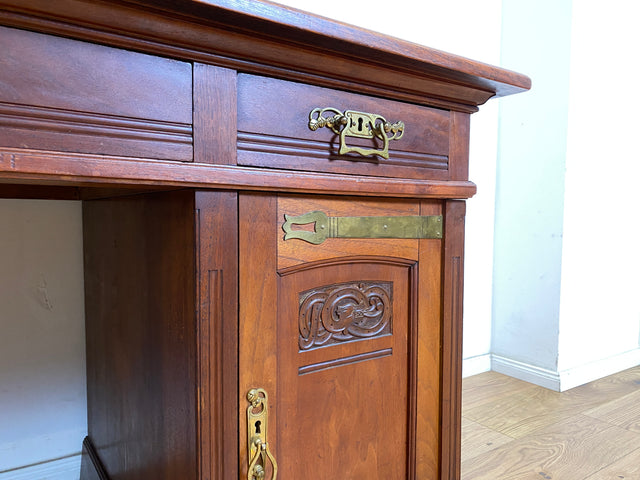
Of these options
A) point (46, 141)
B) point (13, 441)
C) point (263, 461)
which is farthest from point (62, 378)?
point (46, 141)

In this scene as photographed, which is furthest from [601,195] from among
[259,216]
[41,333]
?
[41,333]

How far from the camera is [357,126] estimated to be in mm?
672

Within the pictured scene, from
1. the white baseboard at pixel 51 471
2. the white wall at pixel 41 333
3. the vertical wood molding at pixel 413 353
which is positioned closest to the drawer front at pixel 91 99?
the vertical wood molding at pixel 413 353

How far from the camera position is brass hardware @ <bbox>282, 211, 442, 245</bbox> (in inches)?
25.3

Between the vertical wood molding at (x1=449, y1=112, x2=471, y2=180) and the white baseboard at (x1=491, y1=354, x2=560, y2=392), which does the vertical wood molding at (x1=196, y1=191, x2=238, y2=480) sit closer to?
the vertical wood molding at (x1=449, y1=112, x2=471, y2=180)

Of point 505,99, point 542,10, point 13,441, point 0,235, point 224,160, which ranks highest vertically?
point 542,10

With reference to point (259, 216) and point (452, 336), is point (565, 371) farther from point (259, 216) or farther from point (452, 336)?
point (259, 216)

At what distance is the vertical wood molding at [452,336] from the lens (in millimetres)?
808

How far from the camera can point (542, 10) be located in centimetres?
170

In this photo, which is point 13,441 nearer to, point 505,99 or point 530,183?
point 530,183

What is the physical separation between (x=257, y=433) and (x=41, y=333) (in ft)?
2.23

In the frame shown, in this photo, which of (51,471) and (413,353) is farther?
(51,471)

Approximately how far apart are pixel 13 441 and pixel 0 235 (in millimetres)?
466

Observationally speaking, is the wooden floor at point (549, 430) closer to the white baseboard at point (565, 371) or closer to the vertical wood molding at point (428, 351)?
the white baseboard at point (565, 371)
